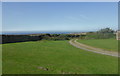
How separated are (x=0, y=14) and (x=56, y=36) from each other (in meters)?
19.7

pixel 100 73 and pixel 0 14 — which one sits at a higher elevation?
pixel 0 14

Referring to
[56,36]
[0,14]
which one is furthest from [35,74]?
[56,36]

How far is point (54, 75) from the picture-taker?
3672 mm

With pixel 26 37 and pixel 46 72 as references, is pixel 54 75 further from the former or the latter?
pixel 26 37

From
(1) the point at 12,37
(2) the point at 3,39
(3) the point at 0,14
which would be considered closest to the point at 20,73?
(3) the point at 0,14

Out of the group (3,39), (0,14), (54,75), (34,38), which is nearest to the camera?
(54,75)

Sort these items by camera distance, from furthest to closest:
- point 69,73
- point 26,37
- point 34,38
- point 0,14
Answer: point 34,38 → point 26,37 → point 0,14 → point 69,73

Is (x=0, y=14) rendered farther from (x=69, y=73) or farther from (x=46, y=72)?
(x=69, y=73)

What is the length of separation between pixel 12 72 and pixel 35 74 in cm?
87

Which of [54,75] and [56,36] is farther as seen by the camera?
[56,36]

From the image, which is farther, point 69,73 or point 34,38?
point 34,38

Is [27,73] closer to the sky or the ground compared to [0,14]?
closer to the ground

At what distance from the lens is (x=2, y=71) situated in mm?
3986

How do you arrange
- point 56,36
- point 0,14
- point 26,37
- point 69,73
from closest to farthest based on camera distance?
point 69,73
point 0,14
point 26,37
point 56,36
